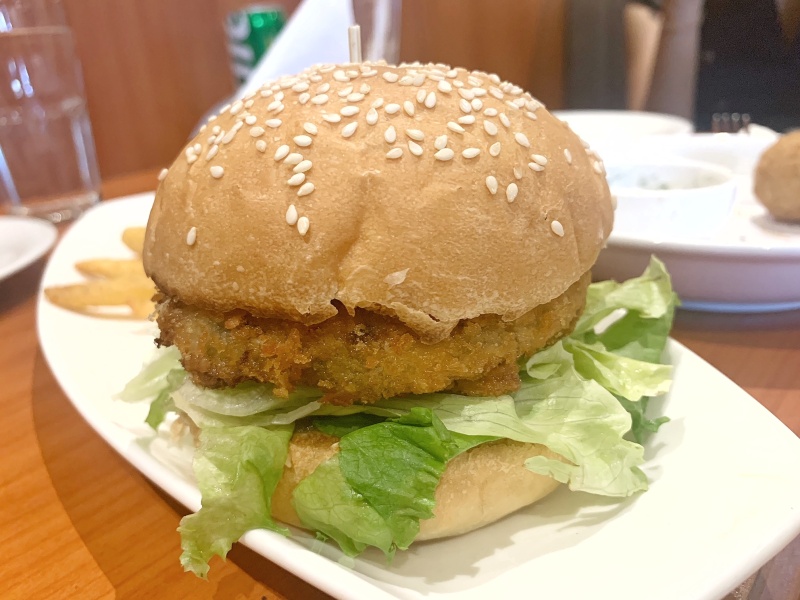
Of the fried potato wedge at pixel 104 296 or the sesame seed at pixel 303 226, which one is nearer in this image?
the sesame seed at pixel 303 226

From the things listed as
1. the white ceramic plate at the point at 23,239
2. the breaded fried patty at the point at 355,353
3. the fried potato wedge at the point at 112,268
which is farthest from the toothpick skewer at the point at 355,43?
the white ceramic plate at the point at 23,239

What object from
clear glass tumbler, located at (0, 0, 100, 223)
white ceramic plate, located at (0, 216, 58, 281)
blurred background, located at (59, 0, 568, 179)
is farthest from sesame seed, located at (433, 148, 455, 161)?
blurred background, located at (59, 0, 568, 179)

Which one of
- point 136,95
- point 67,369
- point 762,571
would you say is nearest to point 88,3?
point 136,95

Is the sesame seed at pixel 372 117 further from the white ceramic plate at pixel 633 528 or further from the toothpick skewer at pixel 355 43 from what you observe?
the white ceramic plate at pixel 633 528

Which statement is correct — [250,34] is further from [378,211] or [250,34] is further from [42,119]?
[378,211]

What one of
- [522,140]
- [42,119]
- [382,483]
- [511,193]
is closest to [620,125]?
[522,140]

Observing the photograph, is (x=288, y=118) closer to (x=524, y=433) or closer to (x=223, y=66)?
(x=524, y=433)
